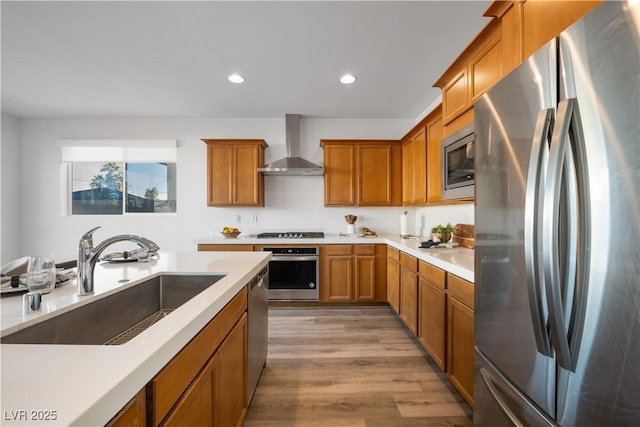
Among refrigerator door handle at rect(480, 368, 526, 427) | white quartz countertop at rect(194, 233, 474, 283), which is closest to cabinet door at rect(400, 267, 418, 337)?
white quartz countertop at rect(194, 233, 474, 283)

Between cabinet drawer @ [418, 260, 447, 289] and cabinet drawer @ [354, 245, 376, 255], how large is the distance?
119cm

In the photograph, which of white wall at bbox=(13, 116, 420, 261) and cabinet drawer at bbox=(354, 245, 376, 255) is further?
white wall at bbox=(13, 116, 420, 261)

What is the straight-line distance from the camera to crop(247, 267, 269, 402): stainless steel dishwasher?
1.56 meters

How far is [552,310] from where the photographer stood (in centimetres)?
70

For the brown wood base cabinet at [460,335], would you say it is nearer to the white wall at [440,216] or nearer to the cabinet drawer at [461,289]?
the cabinet drawer at [461,289]

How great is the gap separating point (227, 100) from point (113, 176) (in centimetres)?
231

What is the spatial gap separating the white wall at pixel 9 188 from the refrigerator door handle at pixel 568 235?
5.87 metres

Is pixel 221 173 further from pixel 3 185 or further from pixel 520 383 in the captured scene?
pixel 520 383

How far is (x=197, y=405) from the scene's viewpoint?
33.2 inches

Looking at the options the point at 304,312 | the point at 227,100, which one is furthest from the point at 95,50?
the point at 304,312

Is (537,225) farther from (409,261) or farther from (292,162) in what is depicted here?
(292,162)

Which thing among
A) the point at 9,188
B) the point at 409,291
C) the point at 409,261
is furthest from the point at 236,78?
the point at 9,188

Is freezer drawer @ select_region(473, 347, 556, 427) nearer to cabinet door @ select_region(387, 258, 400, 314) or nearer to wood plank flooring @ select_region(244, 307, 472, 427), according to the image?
wood plank flooring @ select_region(244, 307, 472, 427)

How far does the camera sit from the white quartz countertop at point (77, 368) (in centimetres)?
41
